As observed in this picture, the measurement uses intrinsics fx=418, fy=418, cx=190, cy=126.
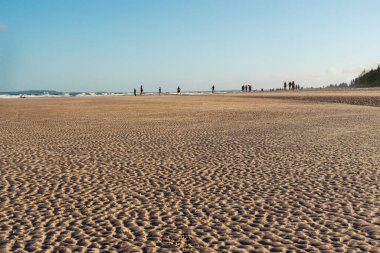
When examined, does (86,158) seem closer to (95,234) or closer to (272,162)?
(272,162)

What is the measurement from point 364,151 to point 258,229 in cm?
726

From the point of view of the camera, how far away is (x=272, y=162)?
10.4 meters

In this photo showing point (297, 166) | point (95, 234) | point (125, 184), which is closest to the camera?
point (95, 234)

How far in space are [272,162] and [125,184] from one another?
13.0 feet

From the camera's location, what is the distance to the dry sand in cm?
535

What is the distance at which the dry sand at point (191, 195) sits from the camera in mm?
5348

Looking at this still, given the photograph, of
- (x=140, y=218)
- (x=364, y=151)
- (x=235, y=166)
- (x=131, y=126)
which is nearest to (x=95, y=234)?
(x=140, y=218)

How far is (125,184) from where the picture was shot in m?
8.23

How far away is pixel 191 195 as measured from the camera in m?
7.42

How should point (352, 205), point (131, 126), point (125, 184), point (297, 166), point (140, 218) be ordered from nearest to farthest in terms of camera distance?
point (140, 218) < point (352, 205) < point (125, 184) < point (297, 166) < point (131, 126)

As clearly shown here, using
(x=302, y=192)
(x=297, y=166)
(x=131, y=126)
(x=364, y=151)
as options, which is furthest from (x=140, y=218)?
(x=131, y=126)

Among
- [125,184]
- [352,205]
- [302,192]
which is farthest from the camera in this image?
[125,184]

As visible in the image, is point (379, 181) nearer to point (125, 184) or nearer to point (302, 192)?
point (302, 192)

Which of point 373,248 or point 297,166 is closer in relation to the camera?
A: point 373,248
